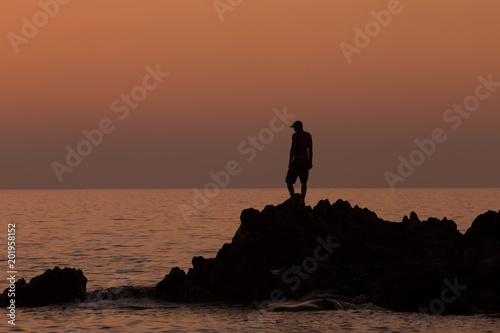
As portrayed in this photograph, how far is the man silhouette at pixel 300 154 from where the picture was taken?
2702 cm

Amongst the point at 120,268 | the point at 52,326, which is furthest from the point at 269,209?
the point at 120,268

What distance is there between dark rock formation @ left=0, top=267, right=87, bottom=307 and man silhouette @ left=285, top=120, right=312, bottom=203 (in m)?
8.78

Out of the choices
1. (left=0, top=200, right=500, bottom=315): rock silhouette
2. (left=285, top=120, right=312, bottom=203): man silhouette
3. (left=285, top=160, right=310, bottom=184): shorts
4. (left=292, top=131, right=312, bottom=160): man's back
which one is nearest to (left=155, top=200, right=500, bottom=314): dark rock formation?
(left=0, top=200, right=500, bottom=315): rock silhouette

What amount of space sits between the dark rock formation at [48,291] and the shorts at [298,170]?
8718 mm

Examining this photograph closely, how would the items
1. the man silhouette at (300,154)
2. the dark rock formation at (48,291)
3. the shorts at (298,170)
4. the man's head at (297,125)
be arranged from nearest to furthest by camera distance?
1. the dark rock formation at (48,291)
2. the man's head at (297,125)
3. the man silhouette at (300,154)
4. the shorts at (298,170)

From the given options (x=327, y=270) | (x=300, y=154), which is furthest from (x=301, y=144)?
(x=327, y=270)

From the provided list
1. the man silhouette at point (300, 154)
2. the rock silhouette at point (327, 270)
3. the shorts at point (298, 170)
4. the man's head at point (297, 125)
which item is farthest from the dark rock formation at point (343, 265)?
the man's head at point (297, 125)

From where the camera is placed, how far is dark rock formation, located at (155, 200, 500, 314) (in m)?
Answer: 21.3

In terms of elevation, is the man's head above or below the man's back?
above

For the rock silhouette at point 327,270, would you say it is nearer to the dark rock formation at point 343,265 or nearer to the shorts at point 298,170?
the dark rock formation at point 343,265

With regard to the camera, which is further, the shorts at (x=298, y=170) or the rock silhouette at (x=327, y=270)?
the shorts at (x=298, y=170)

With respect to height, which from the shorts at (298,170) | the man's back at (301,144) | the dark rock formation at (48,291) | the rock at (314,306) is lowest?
the rock at (314,306)

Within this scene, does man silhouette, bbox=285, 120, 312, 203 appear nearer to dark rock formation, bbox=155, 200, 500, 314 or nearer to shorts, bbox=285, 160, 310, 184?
shorts, bbox=285, 160, 310, 184

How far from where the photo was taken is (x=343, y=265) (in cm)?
2527
